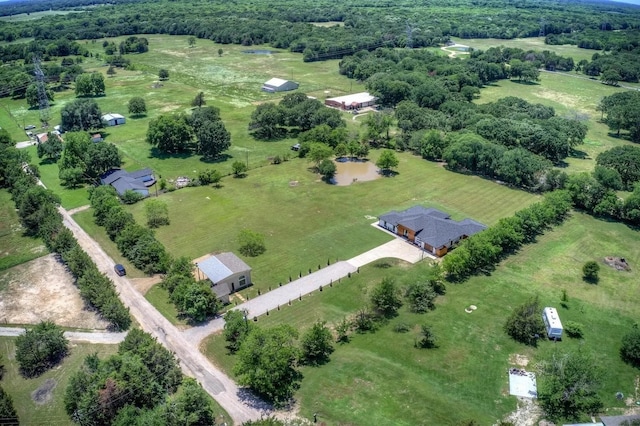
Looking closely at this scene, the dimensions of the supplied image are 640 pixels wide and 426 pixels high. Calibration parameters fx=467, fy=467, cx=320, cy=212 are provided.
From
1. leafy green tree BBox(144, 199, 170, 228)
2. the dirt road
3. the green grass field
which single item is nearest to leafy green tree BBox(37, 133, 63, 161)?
the green grass field

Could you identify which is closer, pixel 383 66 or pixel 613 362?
pixel 613 362

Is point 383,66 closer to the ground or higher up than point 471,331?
higher up

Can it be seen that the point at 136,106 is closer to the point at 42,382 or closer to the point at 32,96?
the point at 32,96

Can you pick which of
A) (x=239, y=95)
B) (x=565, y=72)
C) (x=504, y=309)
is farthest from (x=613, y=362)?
(x=565, y=72)

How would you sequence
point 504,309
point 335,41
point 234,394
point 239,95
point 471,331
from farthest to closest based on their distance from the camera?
1. point 335,41
2. point 239,95
3. point 504,309
4. point 471,331
5. point 234,394

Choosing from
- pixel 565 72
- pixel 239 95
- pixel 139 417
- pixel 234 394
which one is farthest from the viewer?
pixel 565 72

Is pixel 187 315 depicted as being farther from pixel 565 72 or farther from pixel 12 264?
pixel 565 72

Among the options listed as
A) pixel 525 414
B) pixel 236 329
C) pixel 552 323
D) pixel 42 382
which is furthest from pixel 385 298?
pixel 42 382

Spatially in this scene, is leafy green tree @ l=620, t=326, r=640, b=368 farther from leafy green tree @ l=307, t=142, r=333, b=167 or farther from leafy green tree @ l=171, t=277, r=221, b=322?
leafy green tree @ l=307, t=142, r=333, b=167
